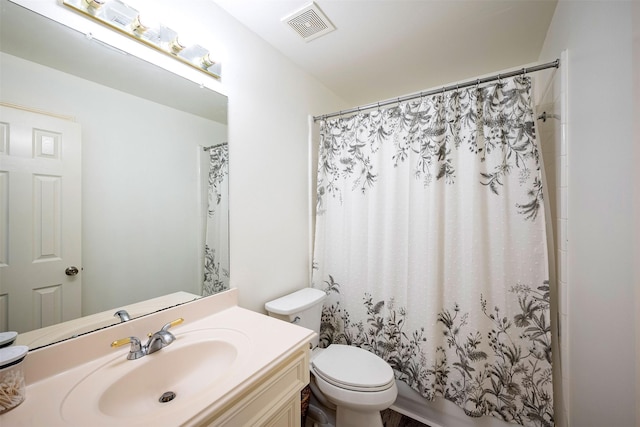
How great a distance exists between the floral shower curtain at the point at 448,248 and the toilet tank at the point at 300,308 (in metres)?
0.21

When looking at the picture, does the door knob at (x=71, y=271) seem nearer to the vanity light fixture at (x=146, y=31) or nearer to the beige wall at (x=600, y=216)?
the vanity light fixture at (x=146, y=31)

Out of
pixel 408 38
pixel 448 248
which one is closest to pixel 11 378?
pixel 448 248

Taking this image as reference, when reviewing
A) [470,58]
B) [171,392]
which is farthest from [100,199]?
[470,58]

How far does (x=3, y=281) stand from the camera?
2.31 ft

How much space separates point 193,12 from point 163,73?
1.17ft

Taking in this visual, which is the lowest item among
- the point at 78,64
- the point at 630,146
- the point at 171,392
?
the point at 171,392

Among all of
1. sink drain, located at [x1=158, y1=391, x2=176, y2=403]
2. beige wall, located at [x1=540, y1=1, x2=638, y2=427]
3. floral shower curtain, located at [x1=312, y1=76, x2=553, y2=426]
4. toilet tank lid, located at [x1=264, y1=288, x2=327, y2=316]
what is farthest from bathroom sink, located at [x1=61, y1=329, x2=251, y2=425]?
beige wall, located at [x1=540, y1=1, x2=638, y2=427]

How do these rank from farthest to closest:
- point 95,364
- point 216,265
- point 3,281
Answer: point 216,265
point 95,364
point 3,281

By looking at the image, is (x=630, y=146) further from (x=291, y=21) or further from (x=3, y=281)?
(x=3, y=281)

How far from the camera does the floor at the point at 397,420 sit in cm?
156

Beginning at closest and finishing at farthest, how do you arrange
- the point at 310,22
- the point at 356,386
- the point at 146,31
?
1. the point at 146,31
2. the point at 356,386
3. the point at 310,22

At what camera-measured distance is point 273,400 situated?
852mm

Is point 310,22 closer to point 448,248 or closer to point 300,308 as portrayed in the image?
point 448,248

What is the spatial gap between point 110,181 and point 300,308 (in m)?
1.10
